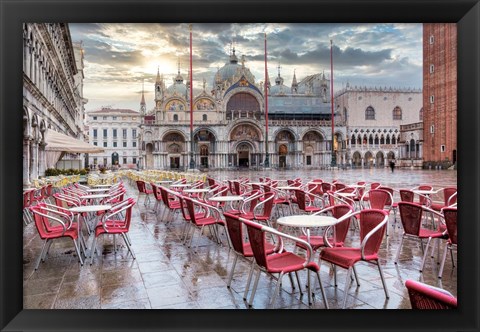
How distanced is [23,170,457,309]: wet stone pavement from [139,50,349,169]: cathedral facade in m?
44.8

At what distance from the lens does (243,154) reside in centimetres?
5475

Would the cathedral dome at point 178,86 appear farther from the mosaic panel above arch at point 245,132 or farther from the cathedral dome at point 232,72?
the mosaic panel above arch at point 245,132

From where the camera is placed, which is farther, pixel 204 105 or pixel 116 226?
pixel 204 105

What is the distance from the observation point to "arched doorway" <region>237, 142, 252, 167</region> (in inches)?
2137

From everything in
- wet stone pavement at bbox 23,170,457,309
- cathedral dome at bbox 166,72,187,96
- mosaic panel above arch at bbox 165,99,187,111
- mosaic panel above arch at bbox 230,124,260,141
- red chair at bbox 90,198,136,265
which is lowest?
wet stone pavement at bbox 23,170,457,309

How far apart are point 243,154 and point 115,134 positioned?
109ft

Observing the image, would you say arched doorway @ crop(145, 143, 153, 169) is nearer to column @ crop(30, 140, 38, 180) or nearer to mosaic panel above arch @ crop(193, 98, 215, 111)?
mosaic panel above arch @ crop(193, 98, 215, 111)

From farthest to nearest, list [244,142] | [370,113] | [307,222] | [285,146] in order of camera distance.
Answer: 1. [370,113]
2. [285,146]
3. [244,142]
4. [307,222]

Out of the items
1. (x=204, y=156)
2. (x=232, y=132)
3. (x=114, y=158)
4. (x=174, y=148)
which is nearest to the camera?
(x=174, y=148)

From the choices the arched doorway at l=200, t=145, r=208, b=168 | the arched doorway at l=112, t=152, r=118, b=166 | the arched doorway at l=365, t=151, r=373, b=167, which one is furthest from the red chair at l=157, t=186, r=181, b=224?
the arched doorway at l=112, t=152, r=118, b=166

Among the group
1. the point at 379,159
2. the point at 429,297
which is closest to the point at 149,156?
the point at 379,159
